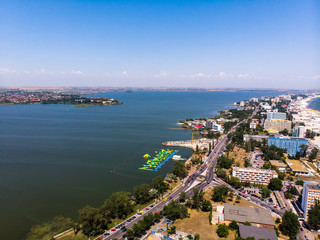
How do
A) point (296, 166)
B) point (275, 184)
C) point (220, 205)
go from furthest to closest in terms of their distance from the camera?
point (296, 166) → point (275, 184) → point (220, 205)

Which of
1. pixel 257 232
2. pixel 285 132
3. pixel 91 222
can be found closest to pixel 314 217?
pixel 257 232

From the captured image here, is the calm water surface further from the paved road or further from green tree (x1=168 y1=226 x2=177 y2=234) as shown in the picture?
green tree (x1=168 y1=226 x2=177 y2=234)

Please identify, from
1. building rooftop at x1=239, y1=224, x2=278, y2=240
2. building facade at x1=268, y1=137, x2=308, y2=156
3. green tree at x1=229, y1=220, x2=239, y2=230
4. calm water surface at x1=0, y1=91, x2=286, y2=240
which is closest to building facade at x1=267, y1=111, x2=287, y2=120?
building facade at x1=268, y1=137, x2=308, y2=156

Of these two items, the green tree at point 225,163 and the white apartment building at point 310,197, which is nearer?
the white apartment building at point 310,197

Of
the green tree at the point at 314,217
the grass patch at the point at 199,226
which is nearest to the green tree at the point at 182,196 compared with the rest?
the grass patch at the point at 199,226

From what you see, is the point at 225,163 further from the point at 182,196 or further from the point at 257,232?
the point at 257,232

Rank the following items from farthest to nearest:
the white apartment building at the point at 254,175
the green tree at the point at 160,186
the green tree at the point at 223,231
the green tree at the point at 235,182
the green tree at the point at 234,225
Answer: the white apartment building at the point at 254,175 < the green tree at the point at 235,182 < the green tree at the point at 160,186 < the green tree at the point at 234,225 < the green tree at the point at 223,231

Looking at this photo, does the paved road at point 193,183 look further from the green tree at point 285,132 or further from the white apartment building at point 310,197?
the green tree at point 285,132

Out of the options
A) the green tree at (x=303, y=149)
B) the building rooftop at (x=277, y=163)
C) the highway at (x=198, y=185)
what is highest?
the green tree at (x=303, y=149)
